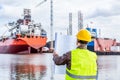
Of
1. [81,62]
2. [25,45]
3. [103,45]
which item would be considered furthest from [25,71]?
[103,45]

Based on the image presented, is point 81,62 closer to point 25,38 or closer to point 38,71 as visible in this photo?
point 38,71

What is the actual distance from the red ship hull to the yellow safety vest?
11374 centimetres

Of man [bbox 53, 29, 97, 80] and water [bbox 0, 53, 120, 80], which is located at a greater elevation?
man [bbox 53, 29, 97, 80]

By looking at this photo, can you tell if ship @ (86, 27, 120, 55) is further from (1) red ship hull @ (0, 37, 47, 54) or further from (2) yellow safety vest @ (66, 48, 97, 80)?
(2) yellow safety vest @ (66, 48, 97, 80)

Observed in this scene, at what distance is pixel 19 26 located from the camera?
131625 millimetres

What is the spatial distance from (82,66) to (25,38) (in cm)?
11613

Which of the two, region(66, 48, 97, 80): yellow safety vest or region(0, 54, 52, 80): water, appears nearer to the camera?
region(66, 48, 97, 80): yellow safety vest

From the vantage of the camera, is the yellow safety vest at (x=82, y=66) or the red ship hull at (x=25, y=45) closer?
the yellow safety vest at (x=82, y=66)

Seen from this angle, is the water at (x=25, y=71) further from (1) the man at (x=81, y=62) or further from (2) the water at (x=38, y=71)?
(1) the man at (x=81, y=62)

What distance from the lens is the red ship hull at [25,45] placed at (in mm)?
121238

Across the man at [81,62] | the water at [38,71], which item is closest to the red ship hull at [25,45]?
the water at [38,71]

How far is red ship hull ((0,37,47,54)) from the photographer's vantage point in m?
121

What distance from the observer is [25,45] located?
120875 mm

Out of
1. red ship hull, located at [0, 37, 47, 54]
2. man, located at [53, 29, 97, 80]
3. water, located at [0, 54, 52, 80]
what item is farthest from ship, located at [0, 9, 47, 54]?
man, located at [53, 29, 97, 80]
